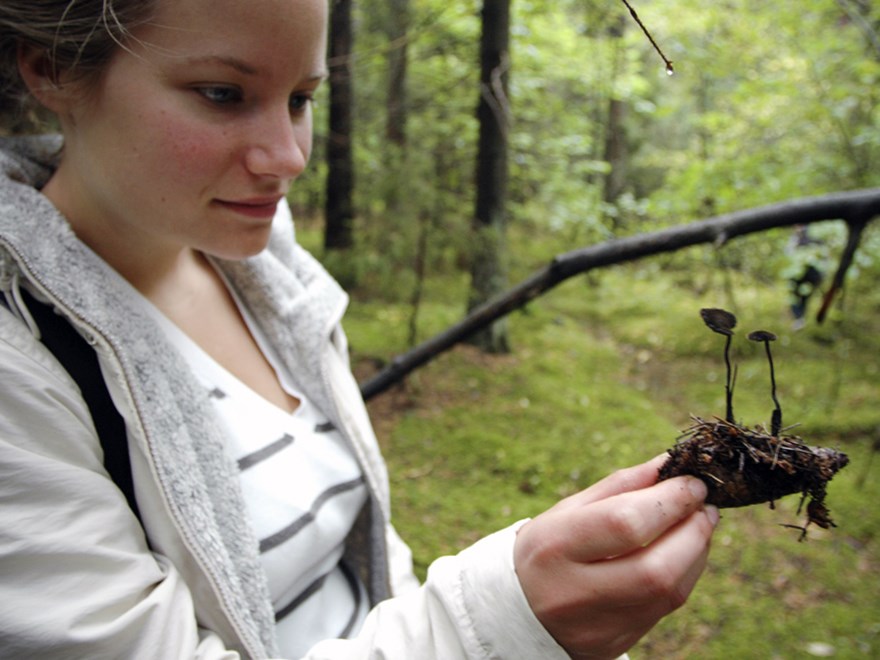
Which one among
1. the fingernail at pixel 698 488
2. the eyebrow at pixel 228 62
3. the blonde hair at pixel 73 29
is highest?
the blonde hair at pixel 73 29

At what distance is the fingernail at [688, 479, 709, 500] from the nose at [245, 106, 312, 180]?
95 centimetres

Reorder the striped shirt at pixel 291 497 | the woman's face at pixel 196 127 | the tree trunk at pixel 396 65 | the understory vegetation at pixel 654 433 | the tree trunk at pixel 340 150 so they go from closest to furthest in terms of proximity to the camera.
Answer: the woman's face at pixel 196 127, the striped shirt at pixel 291 497, the understory vegetation at pixel 654 433, the tree trunk at pixel 340 150, the tree trunk at pixel 396 65

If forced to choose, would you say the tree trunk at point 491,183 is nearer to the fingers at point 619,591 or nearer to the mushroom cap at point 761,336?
the mushroom cap at point 761,336

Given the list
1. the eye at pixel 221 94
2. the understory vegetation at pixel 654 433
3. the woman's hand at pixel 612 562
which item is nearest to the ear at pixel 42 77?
the eye at pixel 221 94

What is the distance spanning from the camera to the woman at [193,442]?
0.78m

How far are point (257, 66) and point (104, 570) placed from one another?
0.88 metres

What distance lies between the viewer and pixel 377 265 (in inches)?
181

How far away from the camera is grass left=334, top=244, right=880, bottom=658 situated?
2711 millimetres

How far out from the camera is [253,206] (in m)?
1.20

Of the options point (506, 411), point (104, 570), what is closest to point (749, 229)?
point (104, 570)

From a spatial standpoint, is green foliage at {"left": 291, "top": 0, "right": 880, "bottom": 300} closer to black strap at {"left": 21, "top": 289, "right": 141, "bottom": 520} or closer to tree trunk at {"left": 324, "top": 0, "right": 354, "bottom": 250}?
tree trunk at {"left": 324, "top": 0, "right": 354, "bottom": 250}

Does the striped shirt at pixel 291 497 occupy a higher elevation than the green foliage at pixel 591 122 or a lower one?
lower

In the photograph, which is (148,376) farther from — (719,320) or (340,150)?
(340,150)

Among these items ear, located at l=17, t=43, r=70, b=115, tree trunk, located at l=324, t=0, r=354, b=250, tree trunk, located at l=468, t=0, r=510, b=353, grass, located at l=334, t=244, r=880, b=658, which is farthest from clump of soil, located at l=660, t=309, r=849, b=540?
tree trunk, located at l=324, t=0, r=354, b=250
